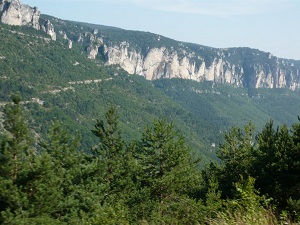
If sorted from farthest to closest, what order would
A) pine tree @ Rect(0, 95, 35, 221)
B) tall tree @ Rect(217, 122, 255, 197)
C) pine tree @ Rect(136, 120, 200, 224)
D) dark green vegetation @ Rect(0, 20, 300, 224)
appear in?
tall tree @ Rect(217, 122, 255, 197) → pine tree @ Rect(136, 120, 200, 224) → pine tree @ Rect(0, 95, 35, 221) → dark green vegetation @ Rect(0, 20, 300, 224)

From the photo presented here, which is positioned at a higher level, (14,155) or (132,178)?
(14,155)

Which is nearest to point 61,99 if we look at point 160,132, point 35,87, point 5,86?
point 35,87

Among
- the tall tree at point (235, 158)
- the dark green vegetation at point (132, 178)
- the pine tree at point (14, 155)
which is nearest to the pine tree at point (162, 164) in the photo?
the dark green vegetation at point (132, 178)

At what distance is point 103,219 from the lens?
A: 620 inches

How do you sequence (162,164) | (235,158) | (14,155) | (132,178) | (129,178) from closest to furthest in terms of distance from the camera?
(14,155), (129,178), (162,164), (132,178), (235,158)

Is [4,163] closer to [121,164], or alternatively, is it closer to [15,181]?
[15,181]

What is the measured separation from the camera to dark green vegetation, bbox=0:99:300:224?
1694 cm

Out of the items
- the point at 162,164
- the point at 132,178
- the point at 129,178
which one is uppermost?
the point at 162,164

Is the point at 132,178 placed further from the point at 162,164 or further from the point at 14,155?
the point at 14,155

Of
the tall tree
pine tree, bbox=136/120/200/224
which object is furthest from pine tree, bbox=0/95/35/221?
the tall tree

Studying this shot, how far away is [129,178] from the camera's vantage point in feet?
96.0

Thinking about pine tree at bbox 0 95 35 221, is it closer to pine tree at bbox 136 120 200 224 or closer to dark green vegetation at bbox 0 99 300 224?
dark green vegetation at bbox 0 99 300 224

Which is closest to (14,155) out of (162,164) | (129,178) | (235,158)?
(129,178)

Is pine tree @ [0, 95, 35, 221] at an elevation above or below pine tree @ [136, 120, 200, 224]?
above
